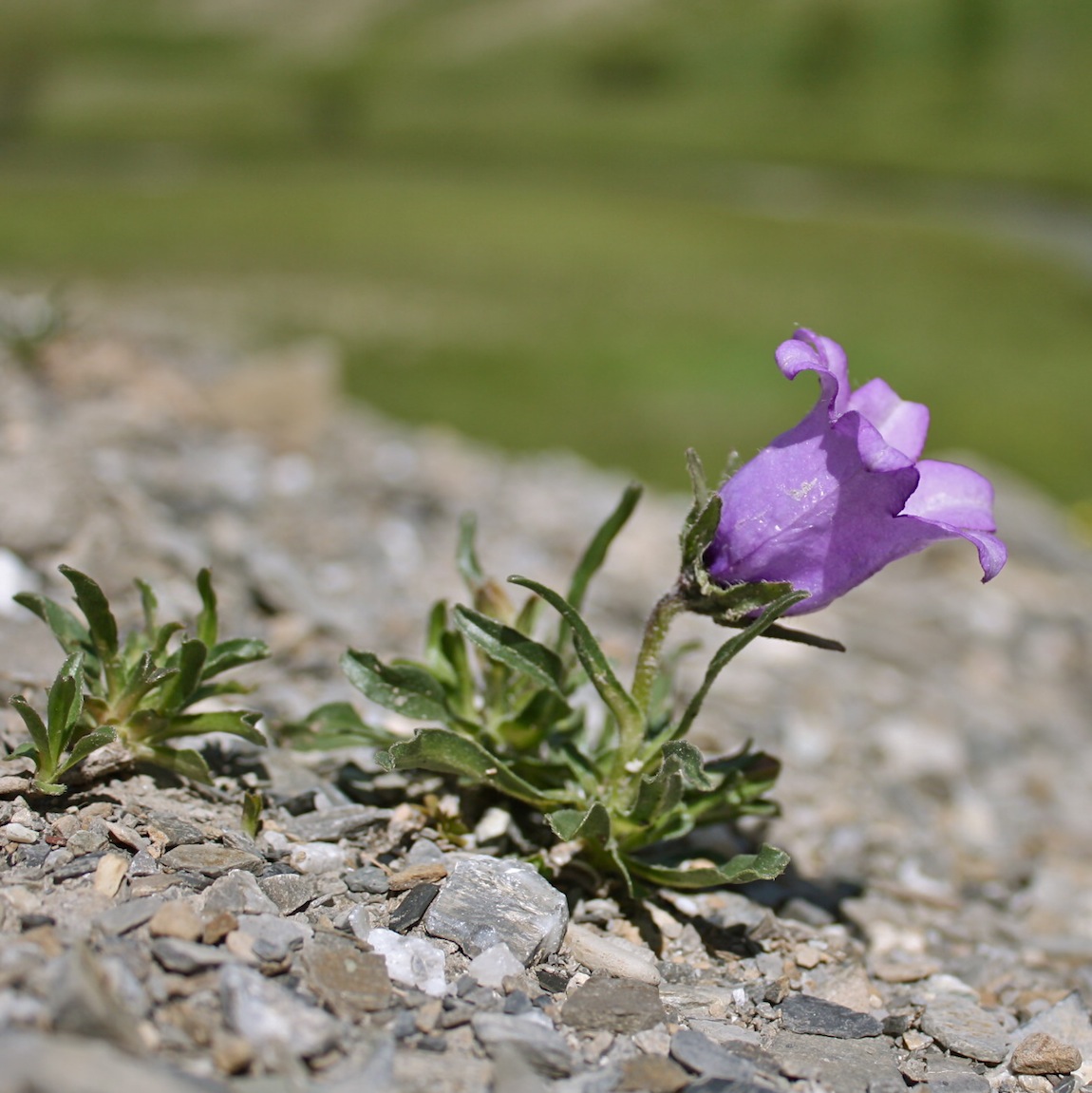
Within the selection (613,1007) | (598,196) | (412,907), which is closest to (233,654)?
(412,907)

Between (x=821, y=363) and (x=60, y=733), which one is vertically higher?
(x=821, y=363)

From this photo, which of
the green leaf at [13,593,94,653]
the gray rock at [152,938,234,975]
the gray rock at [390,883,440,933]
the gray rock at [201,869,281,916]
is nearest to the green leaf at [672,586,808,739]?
the gray rock at [390,883,440,933]

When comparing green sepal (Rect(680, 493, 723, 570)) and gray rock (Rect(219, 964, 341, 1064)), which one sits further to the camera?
green sepal (Rect(680, 493, 723, 570))

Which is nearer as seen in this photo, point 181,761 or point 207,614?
point 181,761

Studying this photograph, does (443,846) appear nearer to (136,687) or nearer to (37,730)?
(136,687)

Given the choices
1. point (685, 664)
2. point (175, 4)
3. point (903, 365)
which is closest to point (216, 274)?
point (903, 365)

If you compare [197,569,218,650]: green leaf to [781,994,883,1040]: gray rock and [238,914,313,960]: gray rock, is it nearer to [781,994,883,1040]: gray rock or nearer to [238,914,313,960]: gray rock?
[238,914,313,960]: gray rock

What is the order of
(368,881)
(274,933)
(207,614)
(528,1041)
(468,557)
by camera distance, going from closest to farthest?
1. (528,1041)
2. (274,933)
3. (368,881)
4. (207,614)
5. (468,557)

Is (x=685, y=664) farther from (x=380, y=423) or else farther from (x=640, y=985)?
(x=380, y=423)
